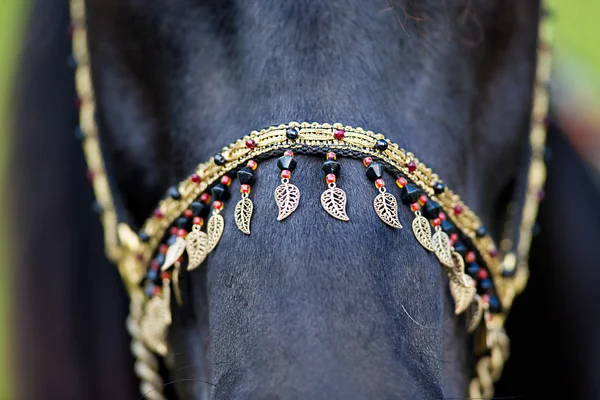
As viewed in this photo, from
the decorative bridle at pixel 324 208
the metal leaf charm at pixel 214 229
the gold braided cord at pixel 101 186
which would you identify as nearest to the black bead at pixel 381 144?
the decorative bridle at pixel 324 208

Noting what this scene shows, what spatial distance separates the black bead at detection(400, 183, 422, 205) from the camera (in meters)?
1.11

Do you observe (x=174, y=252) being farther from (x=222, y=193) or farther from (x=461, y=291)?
(x=461, y=291)

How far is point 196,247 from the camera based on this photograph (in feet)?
3.83

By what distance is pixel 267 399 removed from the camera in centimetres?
92

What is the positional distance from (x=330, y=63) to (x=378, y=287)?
1.03 feet

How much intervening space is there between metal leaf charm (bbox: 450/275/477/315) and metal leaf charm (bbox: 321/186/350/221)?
228 millimetres

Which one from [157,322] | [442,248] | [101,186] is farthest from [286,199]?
[101,186]

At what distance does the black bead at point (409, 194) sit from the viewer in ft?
3.65

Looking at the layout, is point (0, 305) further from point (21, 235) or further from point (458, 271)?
point (458, 271)

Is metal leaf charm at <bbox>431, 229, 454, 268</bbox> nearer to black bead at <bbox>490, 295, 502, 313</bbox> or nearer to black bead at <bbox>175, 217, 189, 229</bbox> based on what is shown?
black bead at <bbox>490, 295, 502, 313</bbox>

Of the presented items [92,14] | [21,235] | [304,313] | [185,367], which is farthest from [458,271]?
[21,235]

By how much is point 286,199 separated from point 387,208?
0.12m

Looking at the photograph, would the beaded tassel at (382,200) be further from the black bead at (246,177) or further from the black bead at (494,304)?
the black bead at (494,304)

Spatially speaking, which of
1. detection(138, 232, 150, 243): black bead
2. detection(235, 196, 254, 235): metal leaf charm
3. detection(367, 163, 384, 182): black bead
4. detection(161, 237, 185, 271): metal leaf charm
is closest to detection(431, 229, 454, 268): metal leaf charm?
detection(367, 163, 384, 182): black bead
